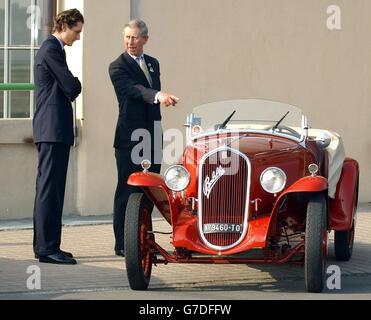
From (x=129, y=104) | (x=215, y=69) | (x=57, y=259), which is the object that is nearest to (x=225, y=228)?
(x=57, y=259)

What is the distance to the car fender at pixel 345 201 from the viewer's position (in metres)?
9.36

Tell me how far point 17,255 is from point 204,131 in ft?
6.97

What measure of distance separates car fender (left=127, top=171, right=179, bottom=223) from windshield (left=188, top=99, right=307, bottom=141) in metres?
0.88

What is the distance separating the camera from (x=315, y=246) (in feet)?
27.1

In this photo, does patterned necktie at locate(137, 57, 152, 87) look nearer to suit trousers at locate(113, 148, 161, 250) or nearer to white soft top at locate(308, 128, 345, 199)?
suit trousers at locate(113, 148, 161, 250)

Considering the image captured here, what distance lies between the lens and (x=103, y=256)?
10.2 meters

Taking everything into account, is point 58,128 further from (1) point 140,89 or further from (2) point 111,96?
(2) point 111,96

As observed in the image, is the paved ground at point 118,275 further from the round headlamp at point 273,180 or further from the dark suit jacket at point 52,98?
the dark suit jacket at point 52,98

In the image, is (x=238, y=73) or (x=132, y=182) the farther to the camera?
(x=238, y=73)

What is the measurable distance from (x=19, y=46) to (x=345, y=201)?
4750mm

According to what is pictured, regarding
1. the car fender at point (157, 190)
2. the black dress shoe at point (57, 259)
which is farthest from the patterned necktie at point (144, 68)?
the black dress shoe at point (57, 259)

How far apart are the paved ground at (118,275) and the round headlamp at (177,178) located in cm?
78
